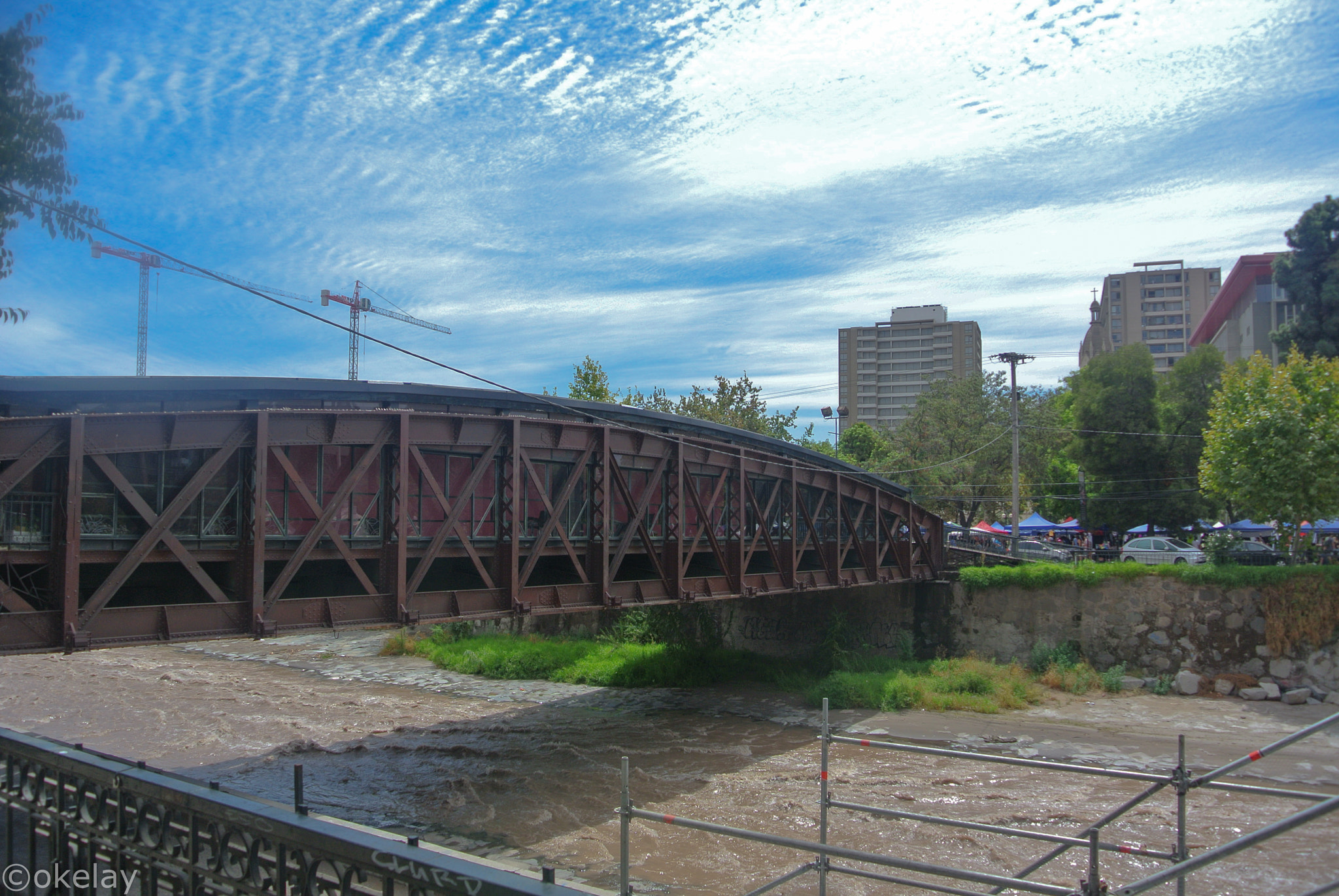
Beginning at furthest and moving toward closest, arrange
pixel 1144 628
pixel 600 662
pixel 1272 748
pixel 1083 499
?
pixel 1083 499 < pixel 600 662 < pixel 1144 628 < pixel 1272 748

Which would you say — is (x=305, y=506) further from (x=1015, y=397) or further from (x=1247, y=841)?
(x=1015, y=397)

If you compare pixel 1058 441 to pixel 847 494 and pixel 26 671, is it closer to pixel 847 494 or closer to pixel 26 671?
pixel 847 494

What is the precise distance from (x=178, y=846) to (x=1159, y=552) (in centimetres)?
3854

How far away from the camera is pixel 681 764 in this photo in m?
20.6

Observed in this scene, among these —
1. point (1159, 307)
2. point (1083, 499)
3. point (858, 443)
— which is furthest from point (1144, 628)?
point (1159, 307)

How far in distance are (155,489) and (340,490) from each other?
10.5 feet

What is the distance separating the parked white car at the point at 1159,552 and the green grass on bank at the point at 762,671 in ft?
31.4

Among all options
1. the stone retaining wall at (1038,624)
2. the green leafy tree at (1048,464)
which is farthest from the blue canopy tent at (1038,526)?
the stone retaining wall at (1038,624)

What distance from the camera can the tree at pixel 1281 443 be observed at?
1040 inches

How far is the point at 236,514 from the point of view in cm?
1522

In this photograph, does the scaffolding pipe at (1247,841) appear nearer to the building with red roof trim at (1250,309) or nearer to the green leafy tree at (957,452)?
the building with red roof trim at (1250,309)

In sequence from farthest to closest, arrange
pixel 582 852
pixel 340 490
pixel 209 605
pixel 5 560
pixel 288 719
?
pixel 288 719
pixel 582 852
pixel 340 490
pixel 209 605
pixel 5 560

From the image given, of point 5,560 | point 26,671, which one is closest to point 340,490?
point 5,560

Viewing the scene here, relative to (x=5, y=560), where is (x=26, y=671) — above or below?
below
